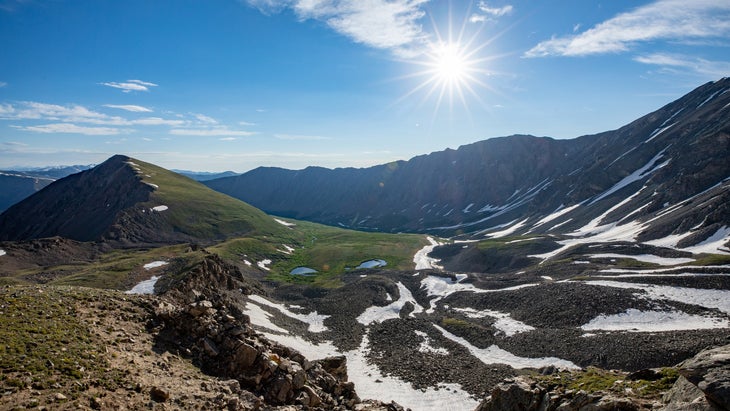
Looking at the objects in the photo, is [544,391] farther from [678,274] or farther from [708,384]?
[678,274]

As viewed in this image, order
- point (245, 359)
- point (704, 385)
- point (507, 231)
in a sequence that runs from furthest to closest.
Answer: point (507, 231), point (245, 359), point (704, 385)

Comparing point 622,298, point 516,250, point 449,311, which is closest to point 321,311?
point 449,311

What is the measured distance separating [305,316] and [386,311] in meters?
15.1

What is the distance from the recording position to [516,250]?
4483 inches

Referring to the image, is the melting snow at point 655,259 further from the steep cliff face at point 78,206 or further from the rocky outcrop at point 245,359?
the steep cliff face at point 78,206

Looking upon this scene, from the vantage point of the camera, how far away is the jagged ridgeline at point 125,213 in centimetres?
13938

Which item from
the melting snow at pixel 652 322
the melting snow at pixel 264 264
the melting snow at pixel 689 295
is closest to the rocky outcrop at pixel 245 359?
the melting snow at pixel 652 322

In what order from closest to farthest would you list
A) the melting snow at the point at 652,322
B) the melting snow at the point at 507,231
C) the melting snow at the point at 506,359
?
1. the melting snow at the point at 506,359
2. the melting snow at the point at 652,322
3. the melting snow at the point at 507,231

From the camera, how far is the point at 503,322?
58.6m

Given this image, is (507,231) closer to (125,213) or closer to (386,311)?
(386,311)

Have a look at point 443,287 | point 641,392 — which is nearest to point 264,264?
point 443,287

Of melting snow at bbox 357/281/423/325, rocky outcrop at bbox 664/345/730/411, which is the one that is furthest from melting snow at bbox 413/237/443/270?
rocky outcrop at bbox 664/345/730/411

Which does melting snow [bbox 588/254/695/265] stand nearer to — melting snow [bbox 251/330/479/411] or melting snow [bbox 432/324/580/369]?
melting snow [bbox 432/324/580/369]

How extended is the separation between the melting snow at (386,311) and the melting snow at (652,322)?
3004 cm
